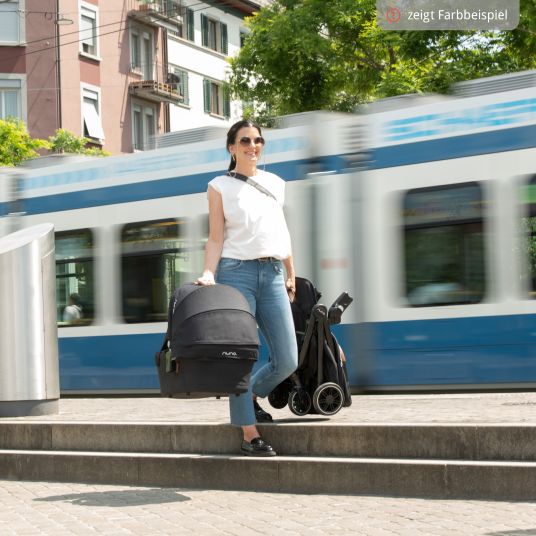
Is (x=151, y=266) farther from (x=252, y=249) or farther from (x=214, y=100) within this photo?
(x=214, y=100)

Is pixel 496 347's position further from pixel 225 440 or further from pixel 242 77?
pixel 242 77

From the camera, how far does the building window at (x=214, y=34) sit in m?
52.6

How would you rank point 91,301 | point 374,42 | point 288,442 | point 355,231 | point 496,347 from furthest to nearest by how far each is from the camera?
point 374,42
point 91,301
point 355,231
point 496,347
point 288,442

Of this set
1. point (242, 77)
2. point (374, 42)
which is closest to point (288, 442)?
point (374, 42)

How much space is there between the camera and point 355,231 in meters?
12.2

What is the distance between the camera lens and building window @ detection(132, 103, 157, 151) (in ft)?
157

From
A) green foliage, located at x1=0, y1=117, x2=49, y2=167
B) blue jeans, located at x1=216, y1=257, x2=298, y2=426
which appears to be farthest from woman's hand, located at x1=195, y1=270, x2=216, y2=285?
green foliage, located at x1=0, y1=117, x2=49, y2=167

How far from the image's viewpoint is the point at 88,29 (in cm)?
4462

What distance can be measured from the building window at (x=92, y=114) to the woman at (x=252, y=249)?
123 ft

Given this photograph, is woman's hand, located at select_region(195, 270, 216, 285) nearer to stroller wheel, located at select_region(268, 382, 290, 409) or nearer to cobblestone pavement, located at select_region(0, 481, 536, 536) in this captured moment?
cobblestone pavement, located at select_region(0, 481, 536, 536)

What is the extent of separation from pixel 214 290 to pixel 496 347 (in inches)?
192

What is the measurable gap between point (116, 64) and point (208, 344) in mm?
40786

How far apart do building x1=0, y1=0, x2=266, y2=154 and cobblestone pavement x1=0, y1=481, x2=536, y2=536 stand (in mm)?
→ 34678

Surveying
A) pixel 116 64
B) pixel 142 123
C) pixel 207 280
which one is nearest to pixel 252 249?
pixel 207 280
